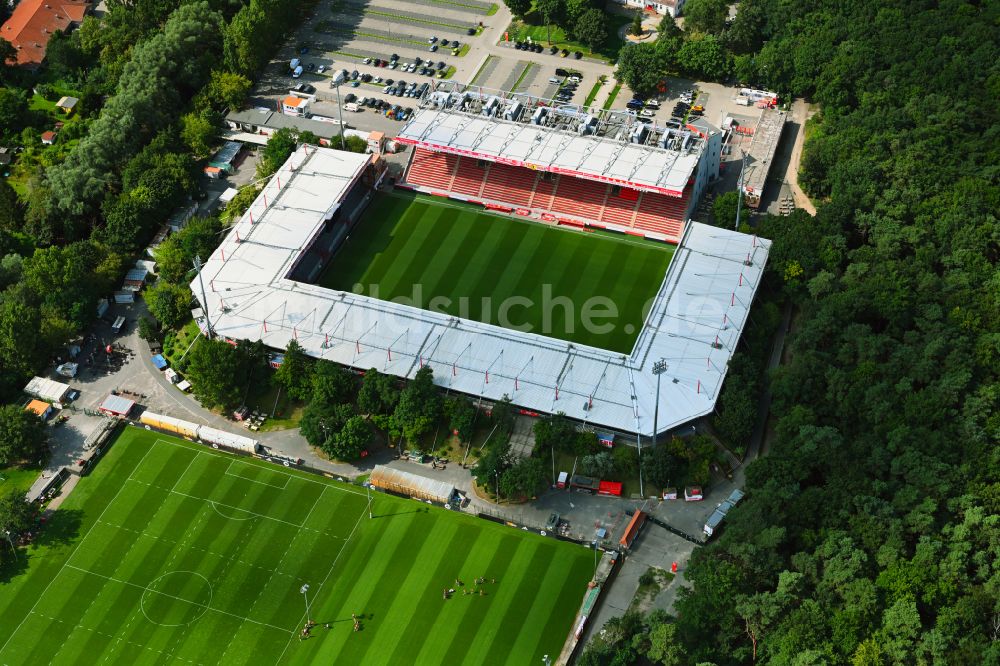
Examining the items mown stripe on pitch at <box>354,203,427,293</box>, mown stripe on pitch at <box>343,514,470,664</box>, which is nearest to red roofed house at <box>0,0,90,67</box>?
mown stripe on pitch at <box>354,203,427,293</box>

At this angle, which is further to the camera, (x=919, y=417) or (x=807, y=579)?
(x=919, y=417)

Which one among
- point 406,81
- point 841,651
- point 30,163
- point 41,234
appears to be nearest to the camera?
point 841,651

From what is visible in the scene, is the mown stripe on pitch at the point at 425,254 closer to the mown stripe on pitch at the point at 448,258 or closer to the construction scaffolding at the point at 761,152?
the mown stripe on pitch at the point at 448,258

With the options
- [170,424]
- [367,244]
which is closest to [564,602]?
[170,424]

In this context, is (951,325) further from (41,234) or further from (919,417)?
(41,234)

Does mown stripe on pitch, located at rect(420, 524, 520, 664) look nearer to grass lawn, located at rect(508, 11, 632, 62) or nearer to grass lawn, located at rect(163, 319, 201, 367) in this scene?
grass lawn, located at rect(163, 319, 201, 367)

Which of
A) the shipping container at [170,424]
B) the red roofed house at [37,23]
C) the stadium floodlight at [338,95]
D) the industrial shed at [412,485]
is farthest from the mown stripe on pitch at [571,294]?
the red roofed house at [37,23]

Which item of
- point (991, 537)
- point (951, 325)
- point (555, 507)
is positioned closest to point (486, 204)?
point (555, 507)
